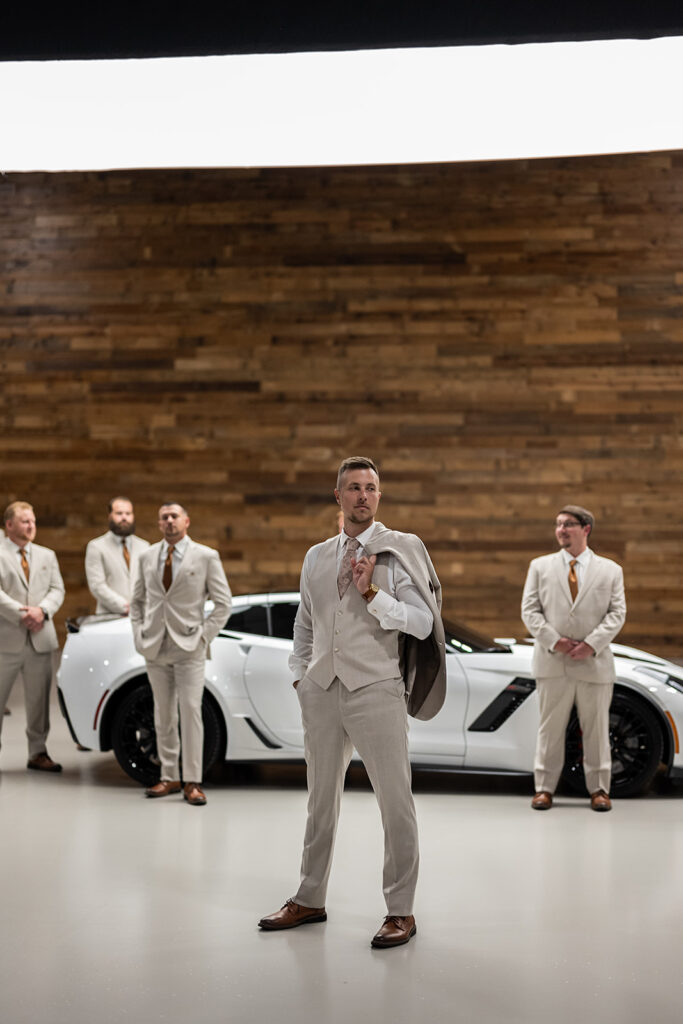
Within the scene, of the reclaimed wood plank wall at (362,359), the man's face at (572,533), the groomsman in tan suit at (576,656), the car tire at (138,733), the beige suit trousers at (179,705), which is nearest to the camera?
the groomsman in tan suit at (576,656)

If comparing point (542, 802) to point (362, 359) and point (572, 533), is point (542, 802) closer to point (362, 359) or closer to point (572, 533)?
point (572, 533)

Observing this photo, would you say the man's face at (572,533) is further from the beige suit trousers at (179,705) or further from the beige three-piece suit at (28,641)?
the beige three-piece suit at (28,641)

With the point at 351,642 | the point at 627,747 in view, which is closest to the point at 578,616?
the point at 627,747

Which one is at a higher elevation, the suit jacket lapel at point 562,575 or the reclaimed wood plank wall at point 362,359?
the reclaimed wood plank wall at point 362,359

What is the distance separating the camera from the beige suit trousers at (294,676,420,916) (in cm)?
402

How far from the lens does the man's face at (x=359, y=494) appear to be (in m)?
4.10

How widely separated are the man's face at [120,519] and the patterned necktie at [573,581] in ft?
12.8

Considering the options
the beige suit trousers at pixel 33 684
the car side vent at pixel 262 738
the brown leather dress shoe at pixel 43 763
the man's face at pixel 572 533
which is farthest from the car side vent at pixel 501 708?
the beige suit trousers at pixel 33 684

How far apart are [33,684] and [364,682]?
4160mm

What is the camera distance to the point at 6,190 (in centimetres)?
1253

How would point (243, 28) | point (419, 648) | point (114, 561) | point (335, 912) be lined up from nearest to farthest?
point (419, 648)
point (335, 912)
point (243, 28)
point (114, 561)

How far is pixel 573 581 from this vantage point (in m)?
6.51

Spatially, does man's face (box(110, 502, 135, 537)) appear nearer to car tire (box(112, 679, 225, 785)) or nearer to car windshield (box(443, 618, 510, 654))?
car tire (box(112, 679, 225, 785))

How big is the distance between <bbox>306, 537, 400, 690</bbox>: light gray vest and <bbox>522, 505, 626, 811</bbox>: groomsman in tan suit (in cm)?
252
